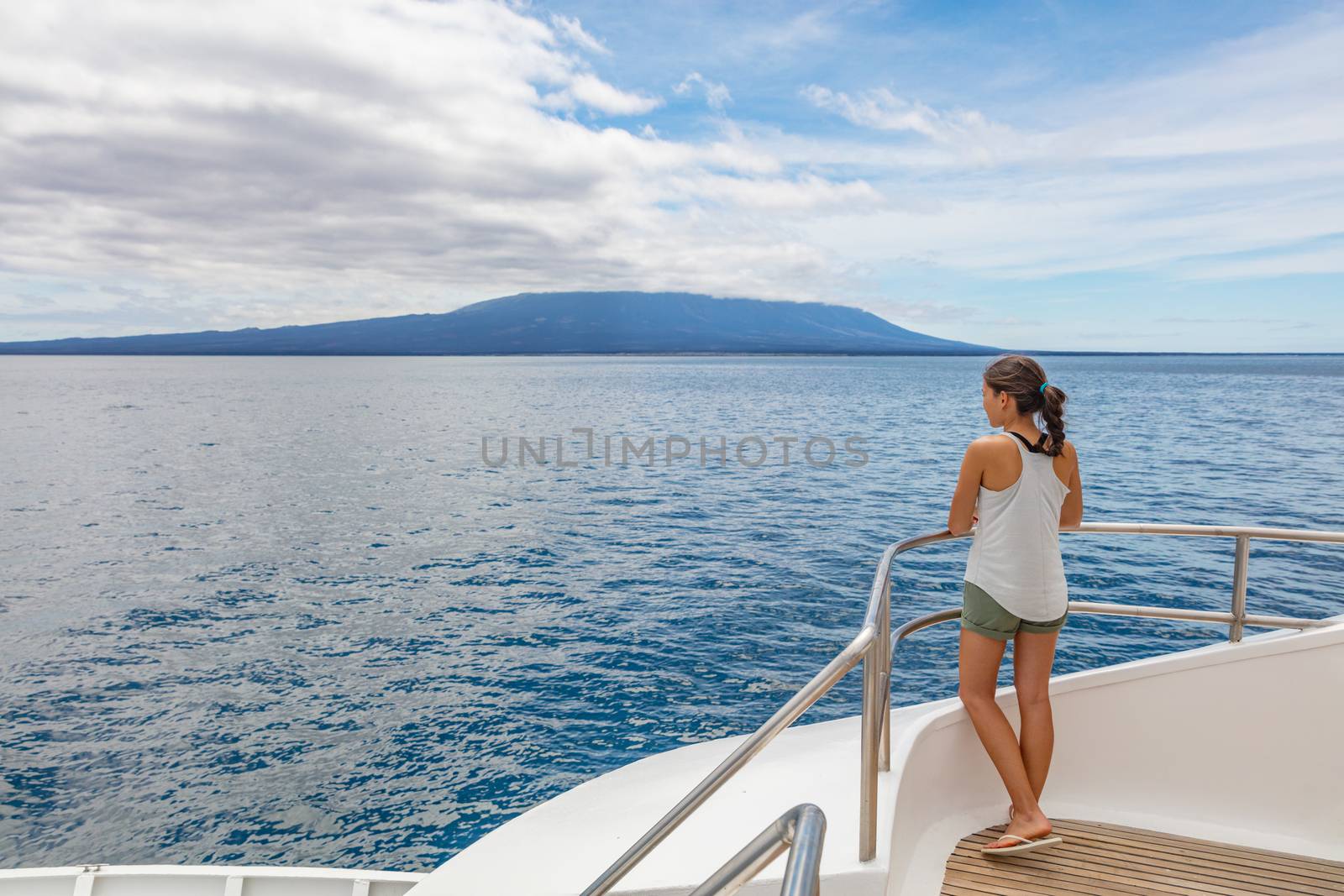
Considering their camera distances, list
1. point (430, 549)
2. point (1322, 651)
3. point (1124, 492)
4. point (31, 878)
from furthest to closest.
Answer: point (1124, 492), point (430, 549), point (31, 878), point (1322, 651)

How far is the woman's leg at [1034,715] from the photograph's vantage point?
287 cm

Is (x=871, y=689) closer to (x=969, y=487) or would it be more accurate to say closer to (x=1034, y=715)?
(x=969, y=487)

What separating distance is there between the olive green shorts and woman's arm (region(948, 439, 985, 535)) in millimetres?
243

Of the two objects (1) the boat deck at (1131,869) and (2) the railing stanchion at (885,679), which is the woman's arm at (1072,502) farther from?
(1) the boat deck at (1131,869)

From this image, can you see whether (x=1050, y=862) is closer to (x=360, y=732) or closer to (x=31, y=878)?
(x=31, y=878)

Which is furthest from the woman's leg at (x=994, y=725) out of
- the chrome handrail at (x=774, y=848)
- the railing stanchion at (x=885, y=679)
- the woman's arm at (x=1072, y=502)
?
the chrome handrail at (x=774, y=848)

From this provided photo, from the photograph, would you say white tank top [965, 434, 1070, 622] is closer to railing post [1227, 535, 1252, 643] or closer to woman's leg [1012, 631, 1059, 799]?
woman's leg [1012, 631, 1059, 799]

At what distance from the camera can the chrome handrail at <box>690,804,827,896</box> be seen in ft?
3.56

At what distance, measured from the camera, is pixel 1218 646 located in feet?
10.6

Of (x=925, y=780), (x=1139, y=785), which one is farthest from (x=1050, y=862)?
(x=1139, y=785)

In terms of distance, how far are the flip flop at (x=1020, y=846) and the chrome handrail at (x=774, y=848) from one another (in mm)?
1988

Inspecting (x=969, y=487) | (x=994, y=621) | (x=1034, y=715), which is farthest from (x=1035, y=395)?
(x=1034, y=715)

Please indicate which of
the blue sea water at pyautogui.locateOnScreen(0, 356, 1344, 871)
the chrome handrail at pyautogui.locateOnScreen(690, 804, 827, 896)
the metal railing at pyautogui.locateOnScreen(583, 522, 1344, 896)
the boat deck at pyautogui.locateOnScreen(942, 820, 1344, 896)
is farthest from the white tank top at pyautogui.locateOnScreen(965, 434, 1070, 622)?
the blue sea water at pyautogui.locateOnScreen(0, 356, 1344, 871)

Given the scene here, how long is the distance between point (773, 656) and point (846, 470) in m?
19.2
